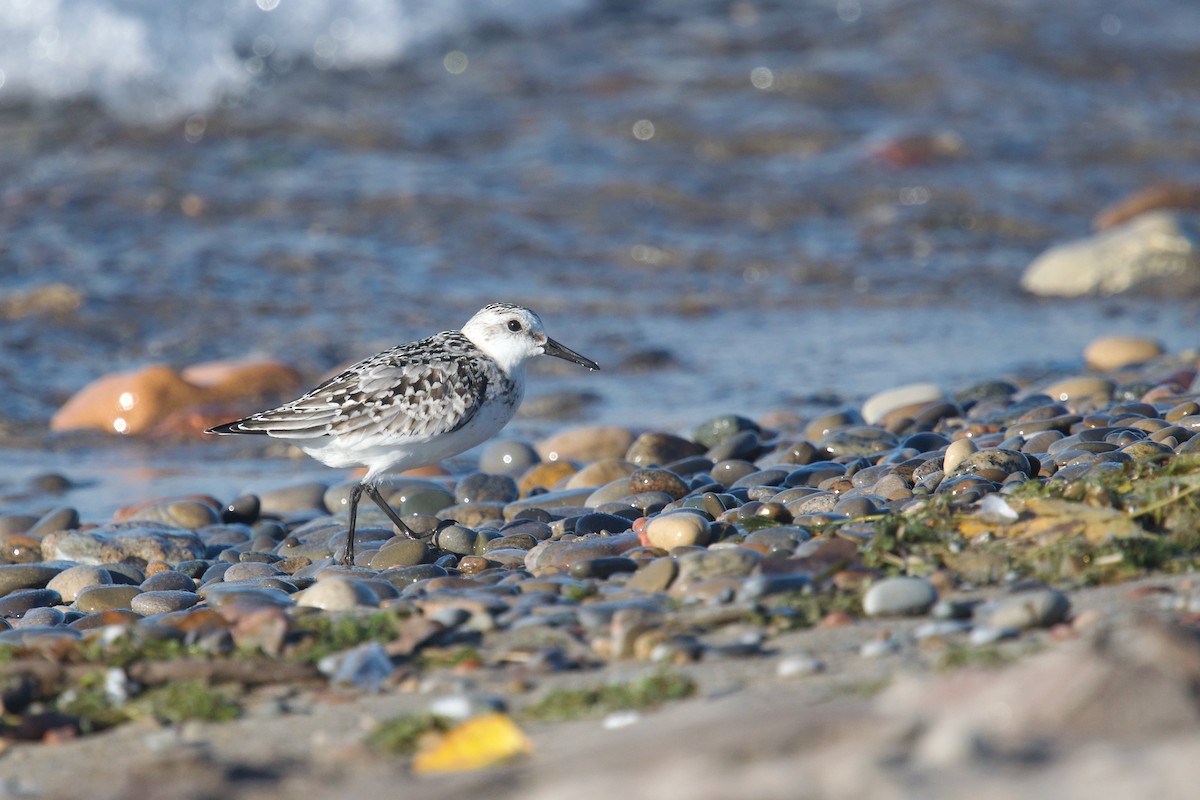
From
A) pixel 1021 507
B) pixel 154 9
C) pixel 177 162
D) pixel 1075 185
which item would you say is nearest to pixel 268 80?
pixel 154 9

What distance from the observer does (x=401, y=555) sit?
562cm

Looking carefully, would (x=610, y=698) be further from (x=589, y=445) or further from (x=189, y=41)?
(x=189, y=41)

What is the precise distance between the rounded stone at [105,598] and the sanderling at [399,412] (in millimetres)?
885

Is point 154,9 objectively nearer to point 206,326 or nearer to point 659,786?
point 206,326

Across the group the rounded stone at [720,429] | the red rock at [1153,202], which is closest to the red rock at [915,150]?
the red rock at [1153,202]

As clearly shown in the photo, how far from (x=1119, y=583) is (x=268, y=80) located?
15.1 m

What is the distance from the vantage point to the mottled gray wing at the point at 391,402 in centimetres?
602

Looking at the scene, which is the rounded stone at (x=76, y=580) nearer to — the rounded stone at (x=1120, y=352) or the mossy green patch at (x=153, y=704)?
the mossy green patch at (x=153, y=704)

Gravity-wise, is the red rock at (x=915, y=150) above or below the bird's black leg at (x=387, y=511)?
above

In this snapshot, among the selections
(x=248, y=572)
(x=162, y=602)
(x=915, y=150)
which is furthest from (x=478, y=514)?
(x=915, y=150)

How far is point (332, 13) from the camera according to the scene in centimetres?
1880

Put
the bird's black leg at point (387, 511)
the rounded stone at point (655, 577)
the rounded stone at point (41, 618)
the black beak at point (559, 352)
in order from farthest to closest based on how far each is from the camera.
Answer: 1. the black beak at point (559, 352)
2. the bird's black leg at point (387, 511)
3. the rounded stone at point (41, 618)
4. the rounded stone at point (655, 577)

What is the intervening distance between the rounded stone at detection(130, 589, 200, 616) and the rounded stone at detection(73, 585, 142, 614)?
0.35 feet

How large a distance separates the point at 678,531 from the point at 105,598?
7.43ft
